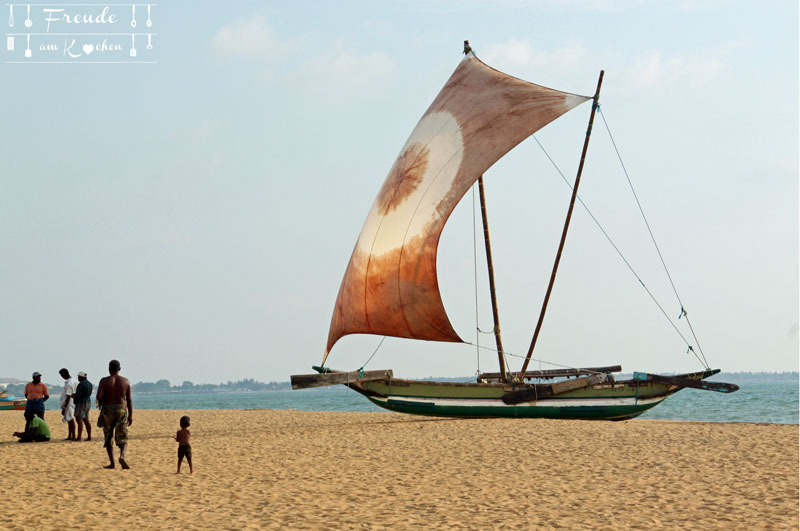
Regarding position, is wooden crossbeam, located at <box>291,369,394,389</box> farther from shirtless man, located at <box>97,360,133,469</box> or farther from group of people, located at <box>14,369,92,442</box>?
shirtless man, located at <box>97,360,133,469</box>

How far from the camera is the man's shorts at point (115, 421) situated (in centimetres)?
1261

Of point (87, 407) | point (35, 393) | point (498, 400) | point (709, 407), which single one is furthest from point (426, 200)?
point (709, 407)

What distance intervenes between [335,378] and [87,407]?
7.69 metres

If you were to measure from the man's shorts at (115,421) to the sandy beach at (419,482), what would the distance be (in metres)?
0.57

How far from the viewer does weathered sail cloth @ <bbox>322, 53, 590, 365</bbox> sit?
23672mm

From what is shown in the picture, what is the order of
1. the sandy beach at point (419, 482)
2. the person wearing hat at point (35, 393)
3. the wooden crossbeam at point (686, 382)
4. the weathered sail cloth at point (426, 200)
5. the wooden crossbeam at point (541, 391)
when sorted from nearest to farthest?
the sandy beach at point (419, 482)
the person wearing hat at point (35, 393)
the wooden crossbeam at point (686, 382)
the weathered sail cloth at point (426, 200)
the wooden crossbeam at point (541, 391)

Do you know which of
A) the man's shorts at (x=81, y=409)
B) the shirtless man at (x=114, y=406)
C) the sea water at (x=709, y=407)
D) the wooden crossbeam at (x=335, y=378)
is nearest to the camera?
the shirtless man at (x=114, y=406)

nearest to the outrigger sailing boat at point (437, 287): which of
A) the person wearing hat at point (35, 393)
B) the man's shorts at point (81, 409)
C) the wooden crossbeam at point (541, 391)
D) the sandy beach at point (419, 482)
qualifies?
the wooden crossbeam at point (541, 391)

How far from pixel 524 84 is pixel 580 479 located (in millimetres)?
18047

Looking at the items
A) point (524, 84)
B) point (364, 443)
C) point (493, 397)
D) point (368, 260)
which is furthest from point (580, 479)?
point (524, 84)

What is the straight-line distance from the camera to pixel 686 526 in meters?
8.30

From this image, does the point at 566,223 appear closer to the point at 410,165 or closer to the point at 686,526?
the point at 410,165

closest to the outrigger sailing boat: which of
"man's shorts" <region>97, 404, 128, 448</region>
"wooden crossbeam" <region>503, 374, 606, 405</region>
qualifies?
"wooden crossbeam" <region>503, 374, 606, 405</region>

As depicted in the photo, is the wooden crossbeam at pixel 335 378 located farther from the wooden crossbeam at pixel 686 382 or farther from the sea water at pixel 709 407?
the sea water at pixel 709 407
